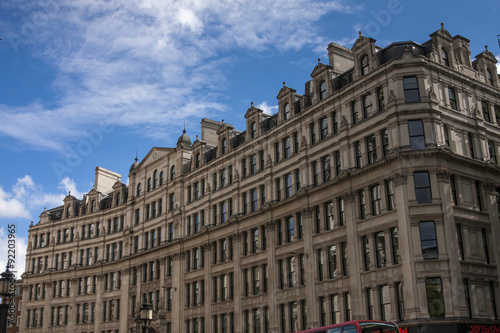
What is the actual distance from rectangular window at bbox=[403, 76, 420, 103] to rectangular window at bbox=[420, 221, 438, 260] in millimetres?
8976

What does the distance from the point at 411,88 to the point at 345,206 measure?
976 cm

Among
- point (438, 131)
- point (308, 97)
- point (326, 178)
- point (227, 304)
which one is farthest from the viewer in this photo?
point (227, 304)

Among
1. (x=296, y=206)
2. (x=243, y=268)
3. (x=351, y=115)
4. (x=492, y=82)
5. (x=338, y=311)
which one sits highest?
(x=492, y=82)

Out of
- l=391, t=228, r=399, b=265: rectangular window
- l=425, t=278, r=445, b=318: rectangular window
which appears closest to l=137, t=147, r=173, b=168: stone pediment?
l=391, t=228, r=399, b=265: rectangular window

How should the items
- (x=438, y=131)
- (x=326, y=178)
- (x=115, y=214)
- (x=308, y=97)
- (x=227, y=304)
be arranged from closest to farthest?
(x=438, y=131) → (x=326, y=178) → (x=308, y=97) → (x=227, y=304) → (x=115, y=214)

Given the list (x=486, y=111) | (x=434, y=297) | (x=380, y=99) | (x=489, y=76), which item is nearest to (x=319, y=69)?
(x=380, y=99)

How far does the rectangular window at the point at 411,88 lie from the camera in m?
42.9

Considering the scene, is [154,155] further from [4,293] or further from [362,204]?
[4,293]

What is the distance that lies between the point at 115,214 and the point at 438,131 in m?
47.6

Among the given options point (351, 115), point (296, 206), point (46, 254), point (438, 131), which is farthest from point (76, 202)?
point (438, 131)

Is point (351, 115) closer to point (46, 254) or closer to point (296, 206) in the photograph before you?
point (296, 206)

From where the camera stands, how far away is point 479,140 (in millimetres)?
44938

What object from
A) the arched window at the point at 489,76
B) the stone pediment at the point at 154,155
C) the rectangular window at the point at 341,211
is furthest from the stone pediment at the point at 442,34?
the stone pediment at the point at 154,155

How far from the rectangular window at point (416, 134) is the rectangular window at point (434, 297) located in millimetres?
9104
